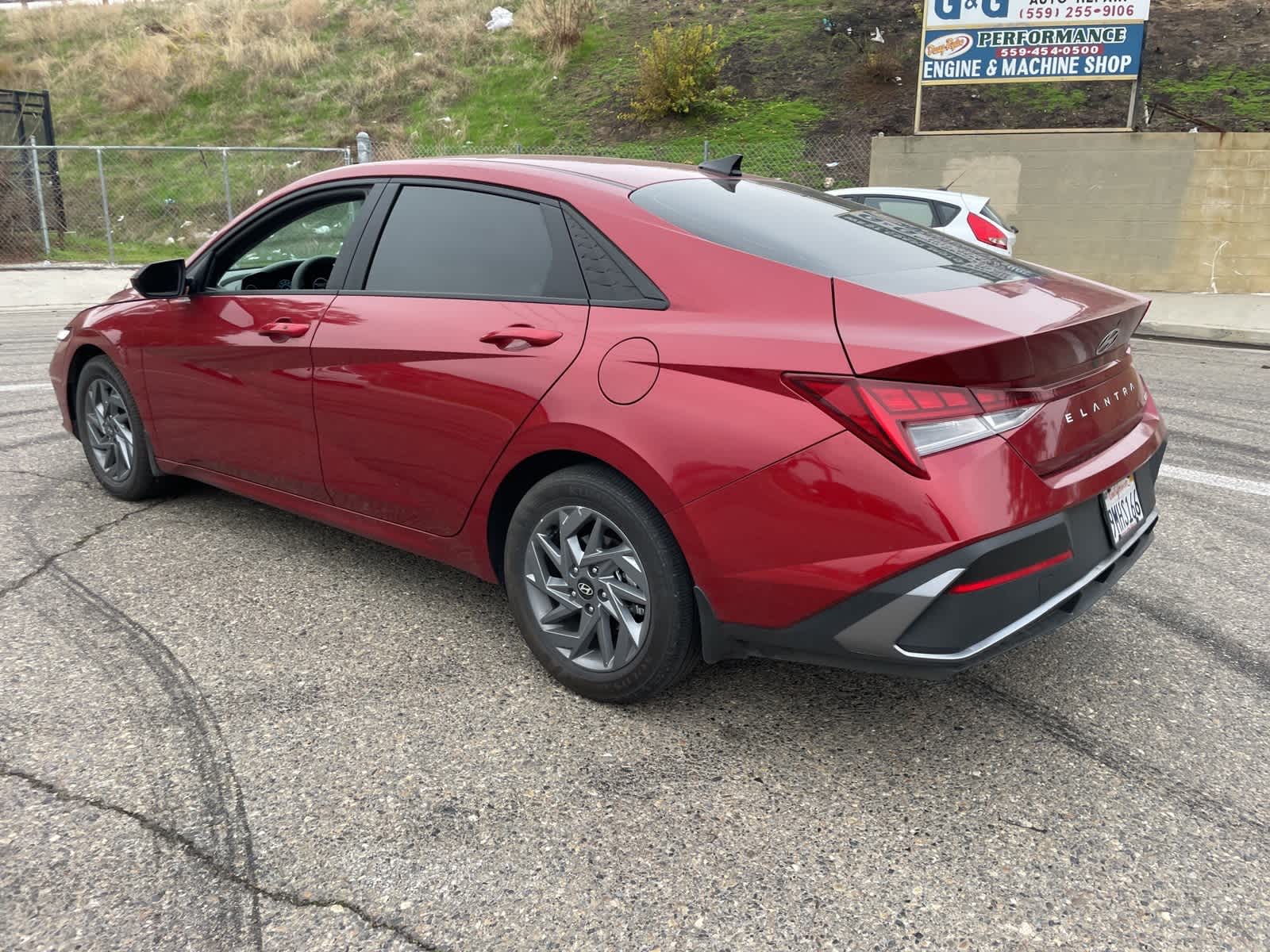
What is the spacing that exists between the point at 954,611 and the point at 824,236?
1.24 m

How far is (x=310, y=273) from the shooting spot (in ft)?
13.5

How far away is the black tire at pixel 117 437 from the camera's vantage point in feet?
14.9

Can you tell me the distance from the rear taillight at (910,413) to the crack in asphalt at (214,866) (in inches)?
56.9

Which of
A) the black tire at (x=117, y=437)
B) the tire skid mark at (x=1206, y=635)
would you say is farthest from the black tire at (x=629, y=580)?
the black tire at (x=117, y=437)

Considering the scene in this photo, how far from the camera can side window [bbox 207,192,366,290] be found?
373cm

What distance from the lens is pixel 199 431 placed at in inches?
163

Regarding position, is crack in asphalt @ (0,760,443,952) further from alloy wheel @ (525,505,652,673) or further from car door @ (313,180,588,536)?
car door @ (313,180,588,536)

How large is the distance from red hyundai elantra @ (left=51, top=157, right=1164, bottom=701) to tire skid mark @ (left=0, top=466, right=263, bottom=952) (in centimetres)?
75

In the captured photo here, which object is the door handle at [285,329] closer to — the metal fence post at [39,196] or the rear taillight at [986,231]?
the rear taillight at [986,231]

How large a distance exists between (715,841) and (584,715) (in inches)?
26.1

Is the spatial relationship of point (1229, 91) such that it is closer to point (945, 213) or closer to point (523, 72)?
point (945, 213)

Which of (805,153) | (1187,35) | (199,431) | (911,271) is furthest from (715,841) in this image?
(1187,35)

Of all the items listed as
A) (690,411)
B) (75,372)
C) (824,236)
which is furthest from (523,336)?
(75,372)

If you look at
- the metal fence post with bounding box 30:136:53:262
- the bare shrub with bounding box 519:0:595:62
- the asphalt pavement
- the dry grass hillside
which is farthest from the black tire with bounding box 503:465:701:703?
the bare shrub with bounding box 519:0:595:62
